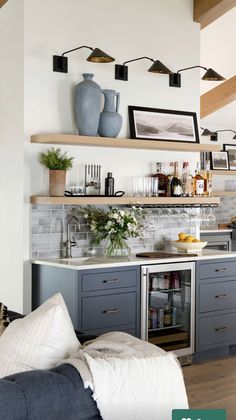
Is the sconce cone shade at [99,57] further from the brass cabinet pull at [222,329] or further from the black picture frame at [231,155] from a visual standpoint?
the black picture frame at [231,155]

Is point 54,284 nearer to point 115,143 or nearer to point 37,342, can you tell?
point 115,143

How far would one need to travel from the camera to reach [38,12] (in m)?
5.25

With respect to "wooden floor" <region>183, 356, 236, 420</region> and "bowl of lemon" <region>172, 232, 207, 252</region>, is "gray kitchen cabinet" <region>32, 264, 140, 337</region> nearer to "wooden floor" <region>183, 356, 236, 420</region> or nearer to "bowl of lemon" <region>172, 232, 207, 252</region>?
"wooden floor" <region>183, 356, 236, 420</region>

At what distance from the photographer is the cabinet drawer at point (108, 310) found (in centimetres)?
497

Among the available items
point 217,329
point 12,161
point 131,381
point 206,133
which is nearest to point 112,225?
point 12,161

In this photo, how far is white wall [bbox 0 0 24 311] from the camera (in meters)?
5.21

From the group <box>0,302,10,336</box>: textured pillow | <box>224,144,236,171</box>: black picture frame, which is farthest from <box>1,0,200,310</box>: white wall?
<box>224,144,236,171</box>: black picture frame

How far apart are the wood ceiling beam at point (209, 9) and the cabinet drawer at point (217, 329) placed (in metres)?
2.72

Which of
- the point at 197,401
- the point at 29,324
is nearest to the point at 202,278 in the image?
the point at 197,401

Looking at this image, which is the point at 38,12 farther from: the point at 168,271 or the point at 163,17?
the point at 168,271

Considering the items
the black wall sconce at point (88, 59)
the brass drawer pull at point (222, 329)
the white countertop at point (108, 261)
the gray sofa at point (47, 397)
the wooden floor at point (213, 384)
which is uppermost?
the black wall sconce at point (88, 59)

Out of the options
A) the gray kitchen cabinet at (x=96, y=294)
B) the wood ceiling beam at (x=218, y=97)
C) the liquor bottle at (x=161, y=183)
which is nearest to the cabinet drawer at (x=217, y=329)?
the gray kitchen cabinet at (x=96, y=294)

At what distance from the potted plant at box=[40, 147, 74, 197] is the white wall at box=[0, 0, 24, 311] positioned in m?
0.21

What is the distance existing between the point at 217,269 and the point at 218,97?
12.1 ft
